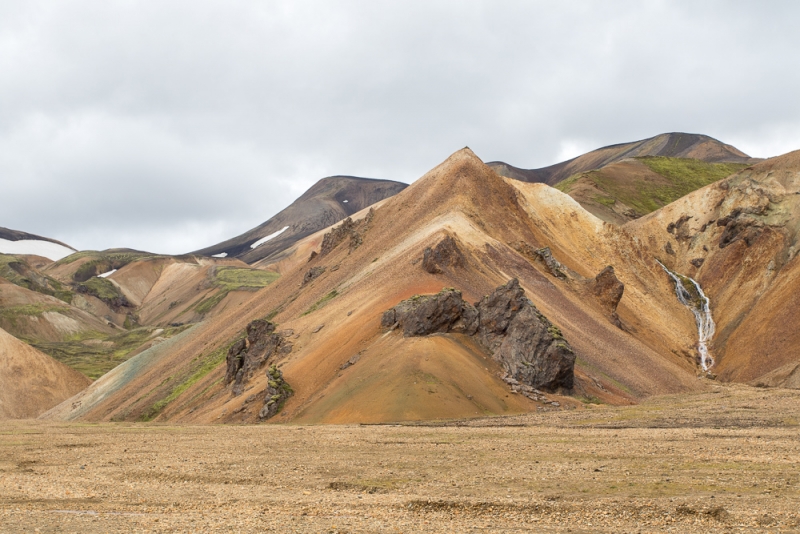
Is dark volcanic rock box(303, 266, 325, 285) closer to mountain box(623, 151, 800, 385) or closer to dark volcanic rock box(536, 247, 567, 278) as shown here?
dark volcanic rock box(536, 247, 567, 278)

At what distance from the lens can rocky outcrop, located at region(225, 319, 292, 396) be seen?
55537mm

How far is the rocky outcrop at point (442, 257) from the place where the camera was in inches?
2196

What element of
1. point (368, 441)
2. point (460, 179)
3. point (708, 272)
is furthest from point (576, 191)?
point (368, 441)

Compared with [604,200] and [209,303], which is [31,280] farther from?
[604,200]

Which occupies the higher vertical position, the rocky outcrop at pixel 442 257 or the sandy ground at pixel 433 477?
the rocky outcrop at pixel 442 257

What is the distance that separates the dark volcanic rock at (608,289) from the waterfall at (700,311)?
11495 millimetres

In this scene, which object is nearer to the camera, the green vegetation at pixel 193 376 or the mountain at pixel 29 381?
the green vegetation at pixel 193 376

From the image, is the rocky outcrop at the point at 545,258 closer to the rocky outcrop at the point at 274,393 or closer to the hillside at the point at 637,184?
the rocky outcrop at the point at 274,393

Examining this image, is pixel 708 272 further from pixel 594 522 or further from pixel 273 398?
pixel 594 522

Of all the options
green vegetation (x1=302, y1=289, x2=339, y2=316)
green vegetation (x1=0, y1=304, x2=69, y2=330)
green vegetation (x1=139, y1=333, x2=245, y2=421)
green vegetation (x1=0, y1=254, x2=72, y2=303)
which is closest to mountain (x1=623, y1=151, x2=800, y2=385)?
green vegetation (x1=302, y1=289, x2=339, y2=316)

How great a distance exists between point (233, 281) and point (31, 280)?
171ft

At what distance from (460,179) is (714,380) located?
32.1 metres

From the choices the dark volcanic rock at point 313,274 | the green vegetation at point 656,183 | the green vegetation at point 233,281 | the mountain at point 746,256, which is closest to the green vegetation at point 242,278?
the green vegetation at point 233,281

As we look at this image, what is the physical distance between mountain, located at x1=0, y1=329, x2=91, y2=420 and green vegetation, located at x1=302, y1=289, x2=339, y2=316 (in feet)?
140
